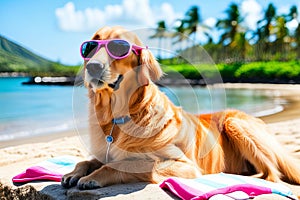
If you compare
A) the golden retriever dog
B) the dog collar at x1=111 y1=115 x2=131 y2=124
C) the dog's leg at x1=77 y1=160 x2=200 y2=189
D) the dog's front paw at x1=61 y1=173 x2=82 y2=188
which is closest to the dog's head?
the golden retriever dog

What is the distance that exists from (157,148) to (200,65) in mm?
871

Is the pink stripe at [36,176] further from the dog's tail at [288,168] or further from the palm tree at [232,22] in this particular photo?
the palm tree at [232,22]

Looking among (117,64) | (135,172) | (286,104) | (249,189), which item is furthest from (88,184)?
(286,104)

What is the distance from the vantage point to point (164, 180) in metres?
3.65

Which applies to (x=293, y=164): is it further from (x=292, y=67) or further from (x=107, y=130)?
(x=292, y=67)

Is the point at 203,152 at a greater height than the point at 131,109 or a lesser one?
lesser

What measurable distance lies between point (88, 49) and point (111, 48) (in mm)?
247

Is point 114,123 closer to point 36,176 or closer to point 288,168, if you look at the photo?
point 36,176

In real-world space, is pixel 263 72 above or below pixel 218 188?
above

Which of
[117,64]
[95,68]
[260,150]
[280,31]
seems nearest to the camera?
[95,68]

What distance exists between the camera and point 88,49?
3.70 meters

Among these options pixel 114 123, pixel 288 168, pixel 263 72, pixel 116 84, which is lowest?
pixel 288 168

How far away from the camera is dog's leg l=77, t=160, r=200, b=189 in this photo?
3566 mm

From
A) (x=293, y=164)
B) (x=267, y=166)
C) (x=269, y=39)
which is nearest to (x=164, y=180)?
(x=267, y=166)
